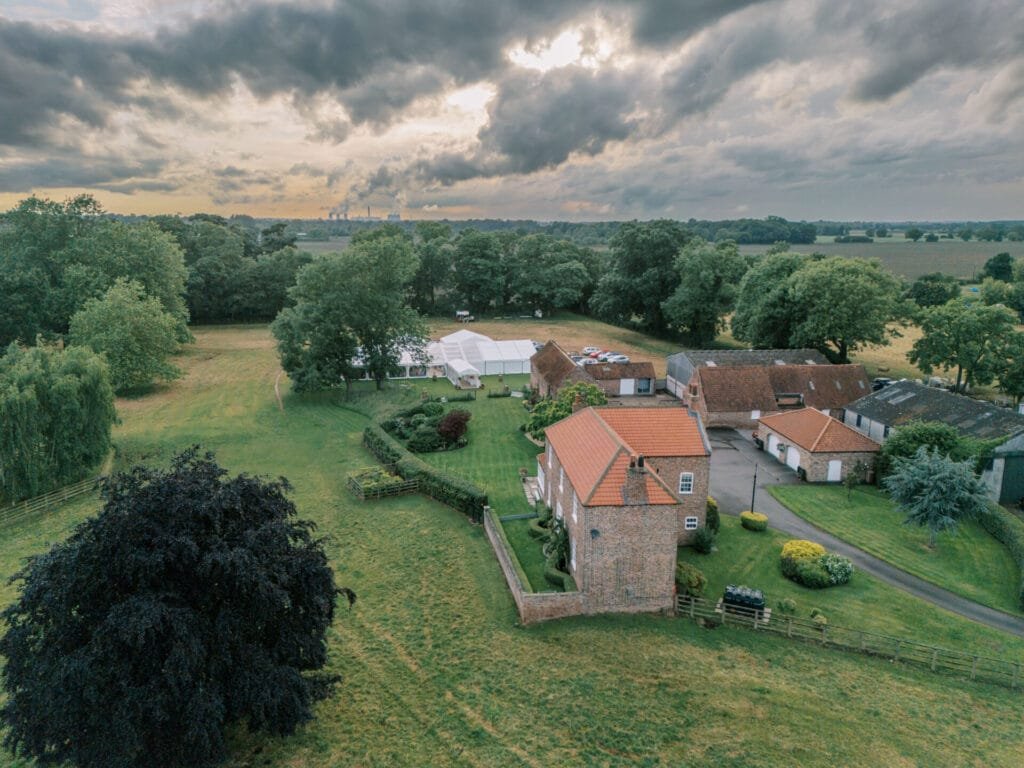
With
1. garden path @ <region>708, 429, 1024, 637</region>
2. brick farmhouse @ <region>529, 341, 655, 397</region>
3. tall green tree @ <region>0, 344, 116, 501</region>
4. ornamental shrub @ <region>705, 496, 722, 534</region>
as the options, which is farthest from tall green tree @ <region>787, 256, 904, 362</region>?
tall green tree @ <region>0, 344, 116, 501</region>

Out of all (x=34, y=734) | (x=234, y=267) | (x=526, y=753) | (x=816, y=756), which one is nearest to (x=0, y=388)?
(x=34, y=734)

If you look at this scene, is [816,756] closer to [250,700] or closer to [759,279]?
[250,700]

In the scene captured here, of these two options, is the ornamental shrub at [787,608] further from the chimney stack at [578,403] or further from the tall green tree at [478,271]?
the tall green tree at [478,271]

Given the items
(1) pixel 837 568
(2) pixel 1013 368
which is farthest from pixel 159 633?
Result: (2) pixel 1013 368

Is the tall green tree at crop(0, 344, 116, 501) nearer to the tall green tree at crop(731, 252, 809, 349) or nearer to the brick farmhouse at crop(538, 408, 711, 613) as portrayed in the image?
the brick farmhouse at crop(538, 408, 711, 613)

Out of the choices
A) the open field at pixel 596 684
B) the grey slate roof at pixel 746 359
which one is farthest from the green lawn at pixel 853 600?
the grey slate roof at pixel 746 359
